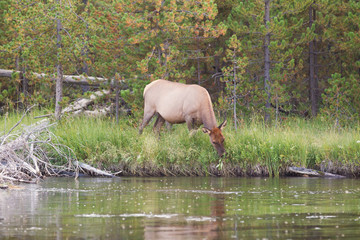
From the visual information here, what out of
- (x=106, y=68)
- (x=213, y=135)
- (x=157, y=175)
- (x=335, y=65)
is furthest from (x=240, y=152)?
(x=335, y=65)

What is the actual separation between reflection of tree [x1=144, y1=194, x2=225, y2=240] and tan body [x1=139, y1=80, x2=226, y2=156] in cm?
803

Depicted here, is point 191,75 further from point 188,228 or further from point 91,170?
point 188,228

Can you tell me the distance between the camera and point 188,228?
832 cm

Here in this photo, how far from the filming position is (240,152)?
17.3 m

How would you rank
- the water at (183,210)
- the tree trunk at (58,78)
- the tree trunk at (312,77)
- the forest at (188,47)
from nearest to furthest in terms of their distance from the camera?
the water at (183,210)
the forest at (188,47)
the tree trunk at (58,78)
the tree trunk at (312,77)

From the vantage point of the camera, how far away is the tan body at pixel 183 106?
1785 cm

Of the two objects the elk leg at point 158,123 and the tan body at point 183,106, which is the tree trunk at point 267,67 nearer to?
the elk leg at point 158,123

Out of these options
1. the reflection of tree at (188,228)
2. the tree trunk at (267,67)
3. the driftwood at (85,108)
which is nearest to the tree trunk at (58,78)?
the driftwood at (85,108)

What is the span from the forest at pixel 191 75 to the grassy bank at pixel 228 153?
28mm

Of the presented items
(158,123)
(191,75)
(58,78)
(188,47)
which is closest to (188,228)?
(158,123)

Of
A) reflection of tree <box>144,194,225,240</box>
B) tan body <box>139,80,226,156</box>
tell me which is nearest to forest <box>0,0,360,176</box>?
tan body <box>139,80,226,156</box>

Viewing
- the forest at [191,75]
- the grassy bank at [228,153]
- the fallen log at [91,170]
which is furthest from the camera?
the forest at [191,75]

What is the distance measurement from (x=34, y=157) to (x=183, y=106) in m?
4.44

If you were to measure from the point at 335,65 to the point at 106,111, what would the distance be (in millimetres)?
9906
